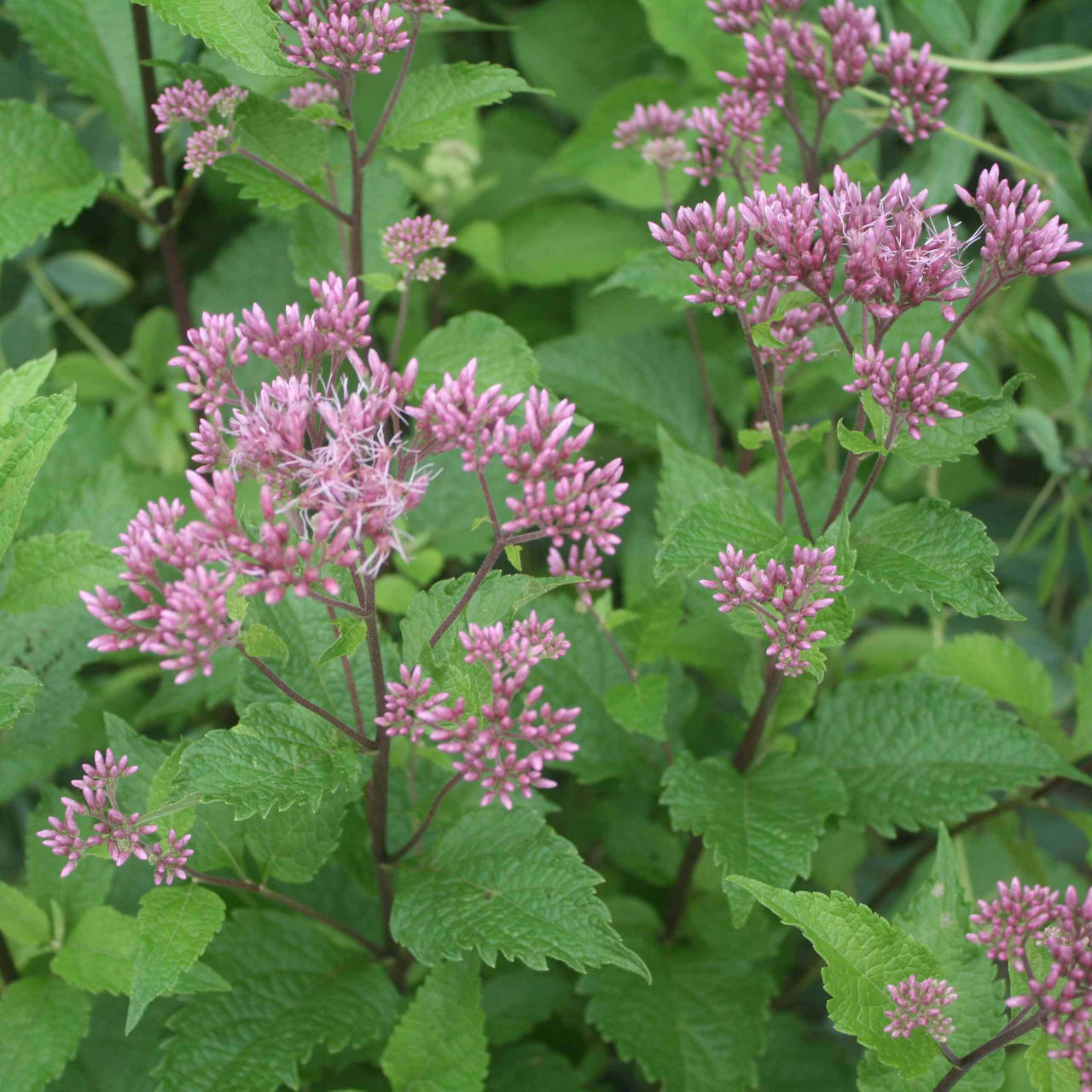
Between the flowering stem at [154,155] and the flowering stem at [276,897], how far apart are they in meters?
1.40

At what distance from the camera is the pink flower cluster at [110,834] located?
139cm

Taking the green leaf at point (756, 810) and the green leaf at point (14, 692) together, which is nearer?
the green leaf at point (14, 692)

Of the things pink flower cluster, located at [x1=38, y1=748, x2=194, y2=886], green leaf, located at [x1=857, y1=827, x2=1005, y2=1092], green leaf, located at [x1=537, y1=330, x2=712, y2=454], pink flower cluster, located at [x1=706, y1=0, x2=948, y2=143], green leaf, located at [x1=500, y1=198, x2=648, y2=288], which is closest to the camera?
pink flower cluster, located at [x1=38, y1=748, x2=194, y2=886]

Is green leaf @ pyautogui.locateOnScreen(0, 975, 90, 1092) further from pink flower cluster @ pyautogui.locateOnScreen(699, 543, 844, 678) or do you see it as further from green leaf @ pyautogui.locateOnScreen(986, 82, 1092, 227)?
green leaf @ pyautogui.locateOnScreen(986, 82, 1092, 227)

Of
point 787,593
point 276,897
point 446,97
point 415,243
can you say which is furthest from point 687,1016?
point 446,97

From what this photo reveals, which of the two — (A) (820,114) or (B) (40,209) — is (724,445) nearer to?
(A) (820,114)

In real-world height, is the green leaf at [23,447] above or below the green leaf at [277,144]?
below

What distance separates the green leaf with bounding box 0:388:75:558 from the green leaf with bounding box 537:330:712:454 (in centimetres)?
125

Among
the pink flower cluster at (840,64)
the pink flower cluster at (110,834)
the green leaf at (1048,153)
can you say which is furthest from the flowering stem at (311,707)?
the green leaf at (1048,153)

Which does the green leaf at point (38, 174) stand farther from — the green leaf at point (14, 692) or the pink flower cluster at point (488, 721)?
the pink flower cluster at point (488, 721)

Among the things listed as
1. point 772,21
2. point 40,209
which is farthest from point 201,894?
point 772,21

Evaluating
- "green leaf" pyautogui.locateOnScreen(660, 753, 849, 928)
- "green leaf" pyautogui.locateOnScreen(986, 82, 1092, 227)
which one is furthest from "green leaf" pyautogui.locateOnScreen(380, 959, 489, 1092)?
"green leaf" pyautogui.locateOnScreen(986, 82, 1092, 227)

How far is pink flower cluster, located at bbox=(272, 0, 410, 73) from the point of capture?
5.28ft

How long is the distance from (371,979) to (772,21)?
190cm
